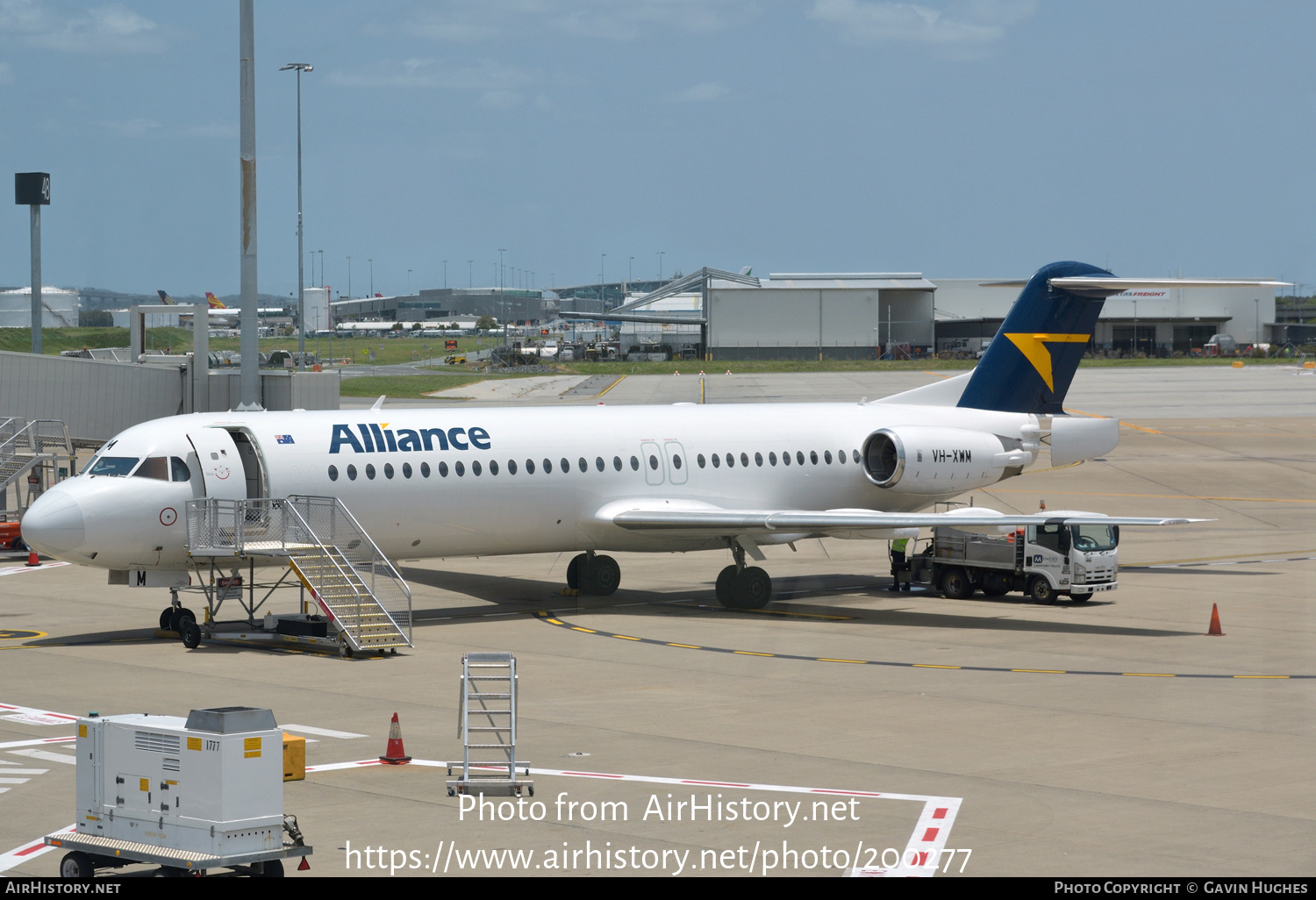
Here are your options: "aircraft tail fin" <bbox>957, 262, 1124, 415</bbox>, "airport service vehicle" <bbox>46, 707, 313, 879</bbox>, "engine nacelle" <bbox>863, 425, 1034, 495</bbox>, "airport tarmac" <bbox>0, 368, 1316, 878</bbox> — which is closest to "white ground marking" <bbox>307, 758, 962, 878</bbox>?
"airport tarmac" <bbox>0, 368, 1316, 878</bbox>

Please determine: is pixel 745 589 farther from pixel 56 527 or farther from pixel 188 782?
pixel 188 782

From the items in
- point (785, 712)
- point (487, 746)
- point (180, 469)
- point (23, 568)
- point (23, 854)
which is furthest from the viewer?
point (23, 568)

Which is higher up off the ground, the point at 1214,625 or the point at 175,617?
the point at 175,617

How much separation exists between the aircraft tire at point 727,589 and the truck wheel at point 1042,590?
656 centimetres

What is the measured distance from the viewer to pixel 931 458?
35125 millimetres

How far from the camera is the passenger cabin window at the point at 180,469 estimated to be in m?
27.3

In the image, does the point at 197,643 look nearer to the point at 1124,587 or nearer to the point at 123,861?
the point at 123,861

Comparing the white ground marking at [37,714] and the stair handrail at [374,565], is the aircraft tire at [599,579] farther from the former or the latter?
the white ground marking at [37,714]

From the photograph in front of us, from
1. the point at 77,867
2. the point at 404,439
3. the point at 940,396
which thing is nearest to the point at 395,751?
the point at 77,867

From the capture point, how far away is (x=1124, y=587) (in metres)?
34.9

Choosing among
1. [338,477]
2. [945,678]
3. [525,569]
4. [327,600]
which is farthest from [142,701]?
[525,569]

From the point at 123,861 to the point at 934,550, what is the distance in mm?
24741

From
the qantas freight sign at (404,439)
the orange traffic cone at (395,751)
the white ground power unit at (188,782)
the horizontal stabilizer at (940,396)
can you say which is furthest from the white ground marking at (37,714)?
the horizontal stabilizer at (940,396)

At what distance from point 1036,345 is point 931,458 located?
16.9 feet
